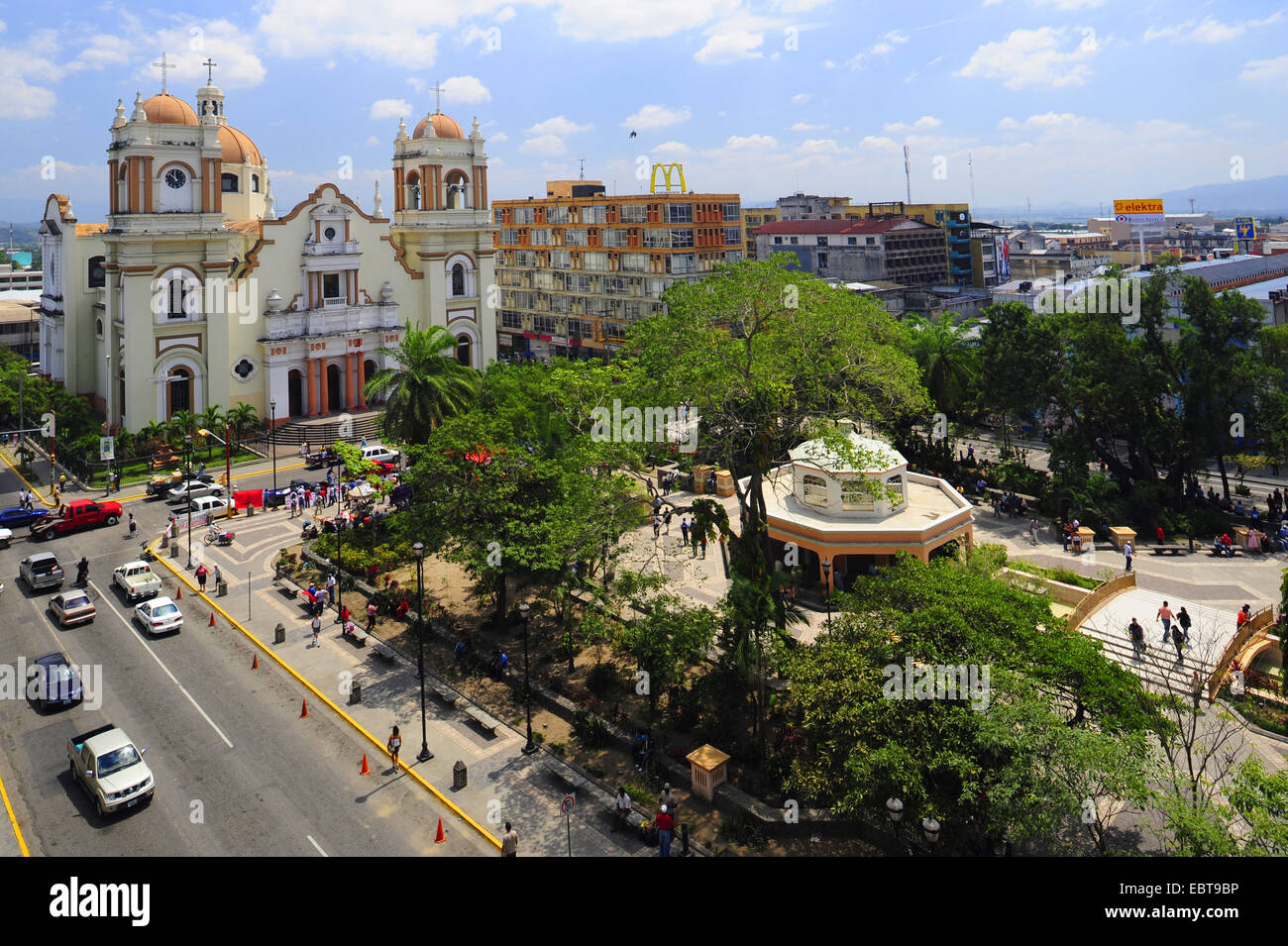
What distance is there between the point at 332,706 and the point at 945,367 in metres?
40.6

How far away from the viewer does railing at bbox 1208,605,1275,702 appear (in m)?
27.5

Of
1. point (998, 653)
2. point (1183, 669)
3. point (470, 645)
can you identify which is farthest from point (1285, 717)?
point (470, 645)

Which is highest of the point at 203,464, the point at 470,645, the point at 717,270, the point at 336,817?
the point at 717,270

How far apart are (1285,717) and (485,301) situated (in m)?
63.6

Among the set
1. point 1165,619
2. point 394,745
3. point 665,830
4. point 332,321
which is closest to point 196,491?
point 332,321

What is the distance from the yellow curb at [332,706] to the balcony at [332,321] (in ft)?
89.7

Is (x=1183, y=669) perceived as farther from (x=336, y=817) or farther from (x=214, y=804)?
(x=214, y=804)

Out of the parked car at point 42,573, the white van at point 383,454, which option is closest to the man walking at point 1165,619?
the white van at point 383,454

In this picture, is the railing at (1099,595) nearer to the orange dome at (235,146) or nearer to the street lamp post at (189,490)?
the street lamp post at (189,490)

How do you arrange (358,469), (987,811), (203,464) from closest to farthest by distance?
1. (987,811)
2. (358,469)
3. (203,464)

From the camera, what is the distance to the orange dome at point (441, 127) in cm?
7100

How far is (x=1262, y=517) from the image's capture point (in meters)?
45.7

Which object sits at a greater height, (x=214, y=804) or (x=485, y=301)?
(x=485, y=301)

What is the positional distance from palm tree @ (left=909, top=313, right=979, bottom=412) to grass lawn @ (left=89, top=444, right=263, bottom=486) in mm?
45364
